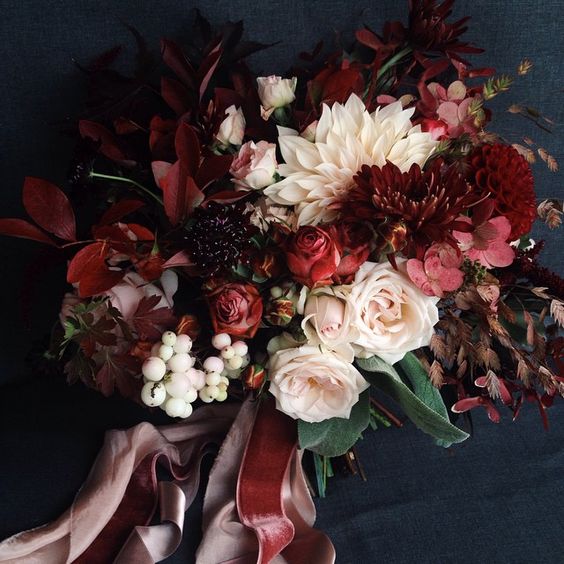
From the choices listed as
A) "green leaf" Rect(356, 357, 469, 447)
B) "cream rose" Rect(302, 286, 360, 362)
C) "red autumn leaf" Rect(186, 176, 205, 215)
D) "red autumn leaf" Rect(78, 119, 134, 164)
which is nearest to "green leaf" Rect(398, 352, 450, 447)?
"green leaf" Rect(356, 357, 469, 447)

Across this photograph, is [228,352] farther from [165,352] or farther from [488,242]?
[488,242]

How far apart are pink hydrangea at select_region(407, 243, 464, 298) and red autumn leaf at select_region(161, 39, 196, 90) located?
0.36 m

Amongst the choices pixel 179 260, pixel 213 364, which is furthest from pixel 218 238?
pixel 213 364

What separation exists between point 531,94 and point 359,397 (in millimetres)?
600

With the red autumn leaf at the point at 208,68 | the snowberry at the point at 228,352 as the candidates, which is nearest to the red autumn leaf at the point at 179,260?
the snowberry at the point at 228,352

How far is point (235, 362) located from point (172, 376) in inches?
3.0

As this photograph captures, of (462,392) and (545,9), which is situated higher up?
(545,9)

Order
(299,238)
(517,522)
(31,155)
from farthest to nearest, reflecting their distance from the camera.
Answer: (31,155)
(517,522)
(299,238)

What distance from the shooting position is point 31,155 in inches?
38.9

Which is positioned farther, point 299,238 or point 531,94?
point 531,94

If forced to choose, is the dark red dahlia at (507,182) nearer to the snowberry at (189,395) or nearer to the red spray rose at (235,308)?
the red spray rose at (235,308)

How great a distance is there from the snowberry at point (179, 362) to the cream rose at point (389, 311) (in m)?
0.19

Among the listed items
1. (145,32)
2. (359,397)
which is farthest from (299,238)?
(145,32)

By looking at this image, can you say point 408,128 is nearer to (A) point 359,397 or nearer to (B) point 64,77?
(A) point 359,397
